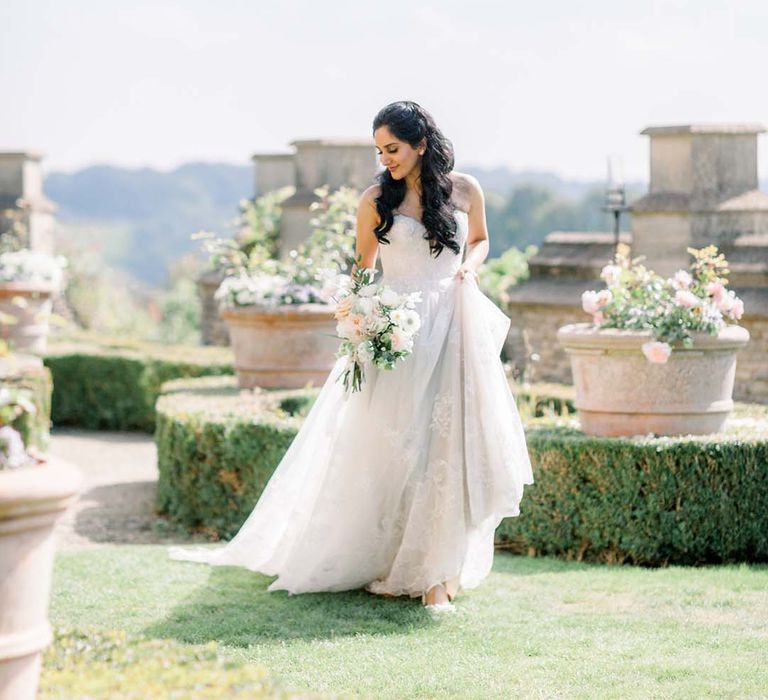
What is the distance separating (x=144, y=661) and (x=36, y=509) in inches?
24.6

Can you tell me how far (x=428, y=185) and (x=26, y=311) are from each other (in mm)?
8167

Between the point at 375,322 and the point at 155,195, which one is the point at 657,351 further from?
the point at 155,195

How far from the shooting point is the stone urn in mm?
6734

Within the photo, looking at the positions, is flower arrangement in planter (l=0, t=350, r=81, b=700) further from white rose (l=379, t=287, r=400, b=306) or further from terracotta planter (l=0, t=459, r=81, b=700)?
white rose (l=379, t=287, r=400, b=306)

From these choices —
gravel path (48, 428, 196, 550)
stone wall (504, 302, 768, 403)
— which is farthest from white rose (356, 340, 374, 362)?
stone wall (504, 302, 768, 403)

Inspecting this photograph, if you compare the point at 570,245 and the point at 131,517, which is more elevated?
the point at 570,245

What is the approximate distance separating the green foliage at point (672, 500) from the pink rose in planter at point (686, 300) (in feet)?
2.24

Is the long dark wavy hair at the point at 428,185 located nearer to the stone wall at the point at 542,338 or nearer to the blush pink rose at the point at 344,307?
the blush pink rose at the point at 344,307

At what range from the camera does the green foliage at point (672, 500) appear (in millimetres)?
6531

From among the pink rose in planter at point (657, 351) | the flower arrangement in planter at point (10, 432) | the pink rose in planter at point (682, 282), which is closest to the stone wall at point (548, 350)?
the pink rose in planter at point (682, 282)

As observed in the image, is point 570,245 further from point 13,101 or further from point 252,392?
point 13,101

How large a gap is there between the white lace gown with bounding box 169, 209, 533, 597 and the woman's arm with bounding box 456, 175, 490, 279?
9 cm

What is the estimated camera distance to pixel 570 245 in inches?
539

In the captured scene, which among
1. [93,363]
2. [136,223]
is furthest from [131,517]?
[136,223]
